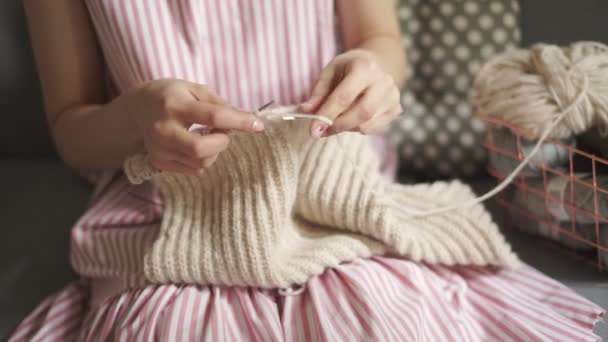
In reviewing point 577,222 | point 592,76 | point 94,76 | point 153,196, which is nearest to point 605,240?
point 577,222

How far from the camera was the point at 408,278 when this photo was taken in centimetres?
56

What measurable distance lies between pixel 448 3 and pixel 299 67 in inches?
10.8

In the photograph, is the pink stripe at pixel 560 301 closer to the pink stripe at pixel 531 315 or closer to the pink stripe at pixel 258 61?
the pink stripe at pixel 531 315

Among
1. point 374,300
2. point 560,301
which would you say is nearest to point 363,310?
point 374,300

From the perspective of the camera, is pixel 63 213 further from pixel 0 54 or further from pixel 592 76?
pixel 592 76

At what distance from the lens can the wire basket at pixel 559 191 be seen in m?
0.62

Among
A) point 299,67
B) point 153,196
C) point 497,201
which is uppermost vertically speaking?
point 299,67

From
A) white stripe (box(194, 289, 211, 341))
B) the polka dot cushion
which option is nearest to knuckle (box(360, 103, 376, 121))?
white stripe (box(194, 289, 211, 341))

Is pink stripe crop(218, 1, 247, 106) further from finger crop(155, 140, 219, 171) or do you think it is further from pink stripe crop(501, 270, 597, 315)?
pink stripe crop(501, 270, 597, 315)

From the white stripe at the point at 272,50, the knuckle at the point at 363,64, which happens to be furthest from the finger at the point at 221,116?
the white stripe at the point at 272,50

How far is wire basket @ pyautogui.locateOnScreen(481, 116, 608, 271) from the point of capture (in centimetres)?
62

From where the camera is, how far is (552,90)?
0.63 metres

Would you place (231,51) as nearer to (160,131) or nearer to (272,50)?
(272,50)

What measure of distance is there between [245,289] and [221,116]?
0.64ft
